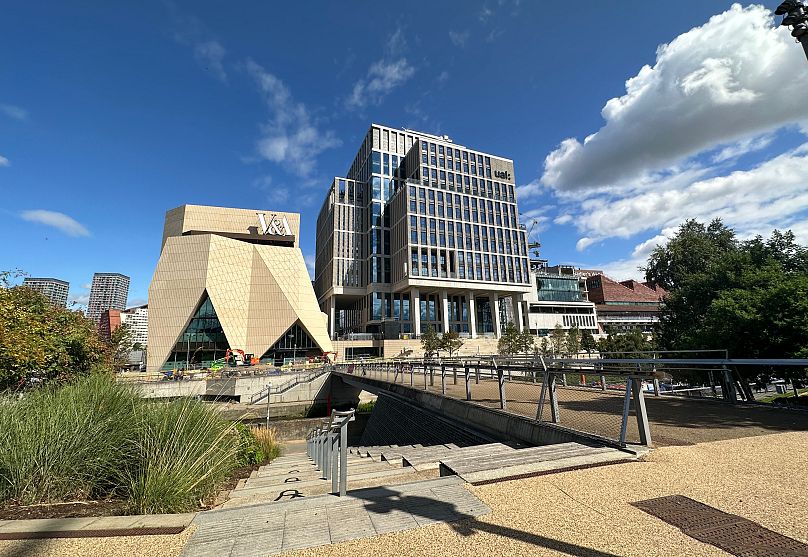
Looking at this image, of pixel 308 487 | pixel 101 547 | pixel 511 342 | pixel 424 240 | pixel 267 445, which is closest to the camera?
pixel 101 547

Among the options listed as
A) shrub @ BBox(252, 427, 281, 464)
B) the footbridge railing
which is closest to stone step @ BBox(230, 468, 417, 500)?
the footbridge railing

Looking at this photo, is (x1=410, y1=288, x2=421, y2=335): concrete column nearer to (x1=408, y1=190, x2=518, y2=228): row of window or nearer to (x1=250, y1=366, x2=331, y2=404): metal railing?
(x1=408, y1=190, x2=518, y2=228): row of window

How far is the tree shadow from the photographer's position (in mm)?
2674

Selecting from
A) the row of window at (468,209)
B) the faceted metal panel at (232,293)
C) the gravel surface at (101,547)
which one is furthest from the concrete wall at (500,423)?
the row of window at (468,209)

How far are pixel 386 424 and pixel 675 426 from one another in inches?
445

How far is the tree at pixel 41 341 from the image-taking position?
9.98 m

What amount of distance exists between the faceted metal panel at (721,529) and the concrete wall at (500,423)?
2.03 metres

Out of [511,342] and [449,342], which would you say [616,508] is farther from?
[511,342]

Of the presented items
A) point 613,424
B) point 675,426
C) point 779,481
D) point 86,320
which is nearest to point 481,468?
point 779,481

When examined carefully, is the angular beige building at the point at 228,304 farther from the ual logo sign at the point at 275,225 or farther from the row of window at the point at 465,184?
the row of window at the point at 465,184

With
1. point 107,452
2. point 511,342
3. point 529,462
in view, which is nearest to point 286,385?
point 107,452

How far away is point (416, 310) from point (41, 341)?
5140cm

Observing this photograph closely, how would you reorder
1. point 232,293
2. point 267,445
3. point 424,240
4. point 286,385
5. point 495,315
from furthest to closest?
point 495,315 < point 424,240 < point 232,293 < point 286,385 < point 267,445

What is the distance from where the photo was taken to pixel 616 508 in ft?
10.8
